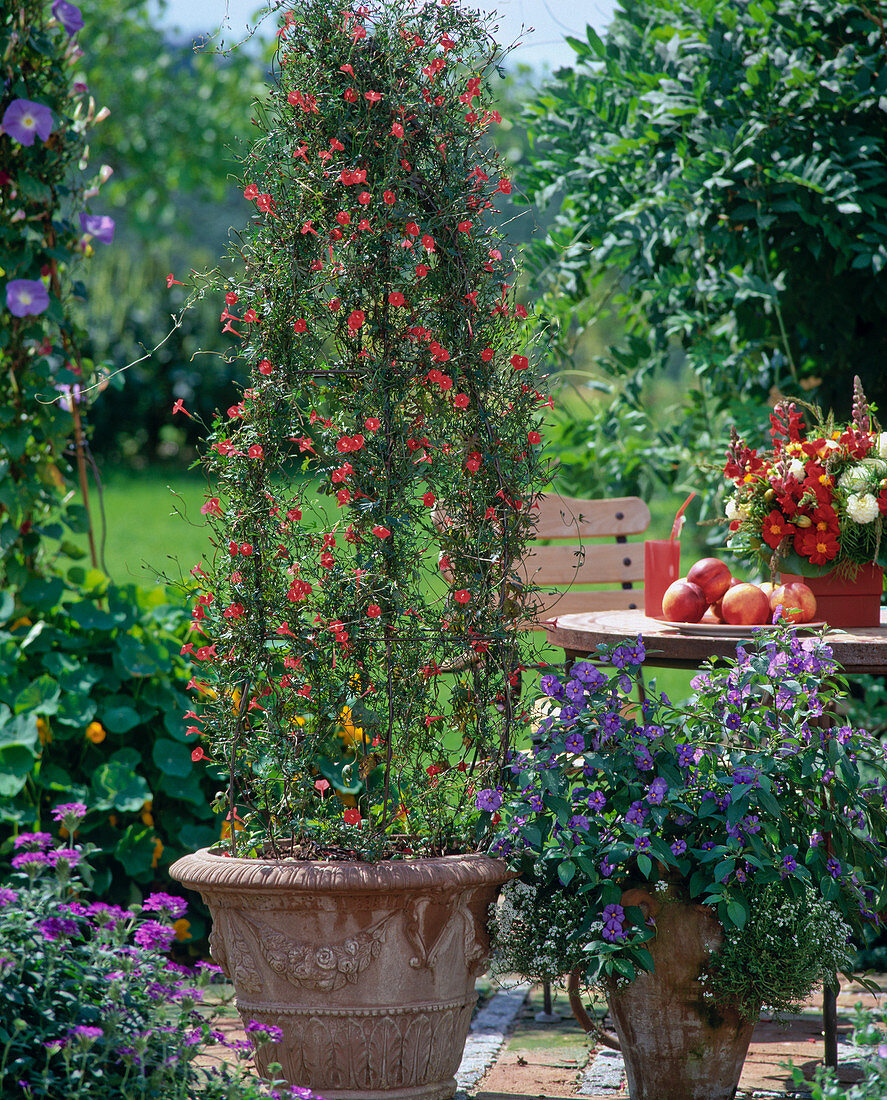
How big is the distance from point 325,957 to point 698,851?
69 cm

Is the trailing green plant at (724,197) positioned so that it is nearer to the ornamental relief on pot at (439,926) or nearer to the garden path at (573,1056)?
the garden path at (573,1056)

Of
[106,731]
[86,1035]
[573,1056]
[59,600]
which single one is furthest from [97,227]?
[573,1056]

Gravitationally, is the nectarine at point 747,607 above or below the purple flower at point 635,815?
above

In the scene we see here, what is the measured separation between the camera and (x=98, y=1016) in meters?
1.90

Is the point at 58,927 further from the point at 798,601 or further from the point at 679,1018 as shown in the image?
the point at 798,601

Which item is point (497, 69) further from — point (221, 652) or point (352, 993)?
point (352, 993)

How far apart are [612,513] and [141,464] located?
711 centimetres

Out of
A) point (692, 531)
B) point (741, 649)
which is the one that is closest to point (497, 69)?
point (741, 649)

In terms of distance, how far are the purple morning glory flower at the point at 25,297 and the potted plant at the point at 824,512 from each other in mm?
1863

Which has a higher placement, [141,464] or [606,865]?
[141,464]

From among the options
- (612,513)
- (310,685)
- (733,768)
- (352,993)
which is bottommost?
(352,993)

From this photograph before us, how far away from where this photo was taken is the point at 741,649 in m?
2.28

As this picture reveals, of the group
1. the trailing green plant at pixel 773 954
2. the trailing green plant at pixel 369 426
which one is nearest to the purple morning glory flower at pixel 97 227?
the trailing green plant at pixel 369 426

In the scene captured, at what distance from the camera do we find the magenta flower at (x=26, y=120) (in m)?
3.03
